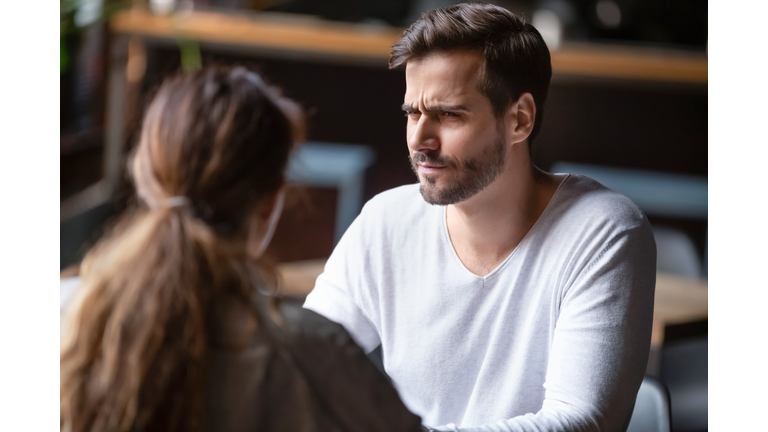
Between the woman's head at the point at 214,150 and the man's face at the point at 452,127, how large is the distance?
168 millimetres

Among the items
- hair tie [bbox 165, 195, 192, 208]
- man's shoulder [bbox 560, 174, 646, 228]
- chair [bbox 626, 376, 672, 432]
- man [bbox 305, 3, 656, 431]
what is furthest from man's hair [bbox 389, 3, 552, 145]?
chair [bbox 626, 376, 672, 432]

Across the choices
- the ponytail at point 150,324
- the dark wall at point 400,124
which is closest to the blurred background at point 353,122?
the dark wall at point 400,124

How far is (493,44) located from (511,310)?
324mm

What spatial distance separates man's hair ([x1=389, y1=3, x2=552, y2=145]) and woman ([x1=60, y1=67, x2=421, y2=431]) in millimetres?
195

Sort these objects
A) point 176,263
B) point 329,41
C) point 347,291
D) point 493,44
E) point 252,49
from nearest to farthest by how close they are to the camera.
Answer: point 176,263 < point 493,44 < point 347,291 < point 252,49 < point 329,41

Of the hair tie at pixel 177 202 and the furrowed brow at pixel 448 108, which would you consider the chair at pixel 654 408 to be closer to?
the furrowed brow at pixel 448 108

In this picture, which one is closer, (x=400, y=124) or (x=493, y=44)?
(x=493, y=44)

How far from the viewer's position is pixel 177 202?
703 mm

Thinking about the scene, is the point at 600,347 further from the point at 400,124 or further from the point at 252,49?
the point at 252,49

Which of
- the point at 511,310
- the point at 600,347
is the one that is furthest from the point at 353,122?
the point at 600,347

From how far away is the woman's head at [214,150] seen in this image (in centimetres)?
71
